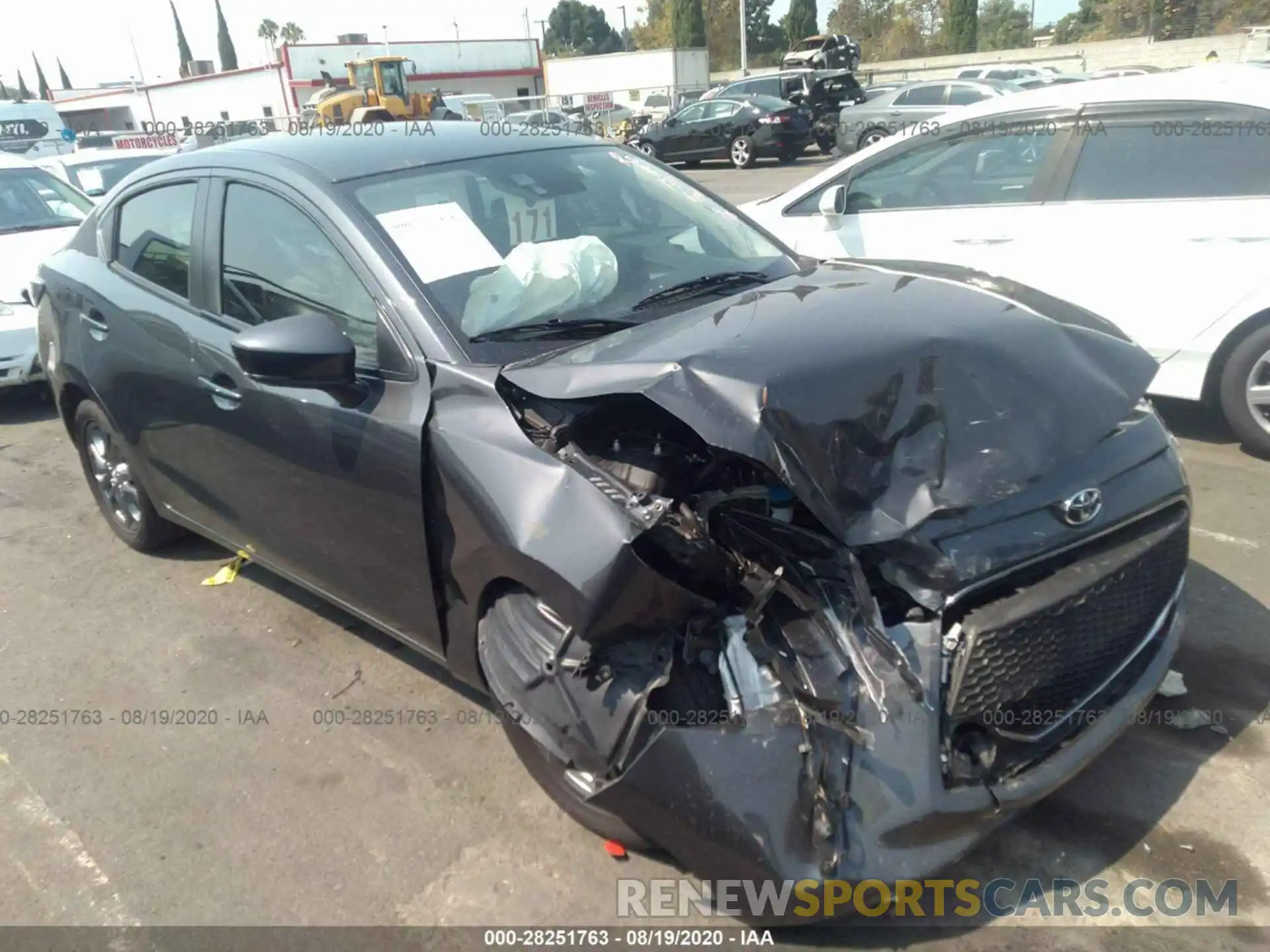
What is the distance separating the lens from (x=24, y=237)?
7.76 metres

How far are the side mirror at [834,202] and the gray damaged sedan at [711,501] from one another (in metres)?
2.21

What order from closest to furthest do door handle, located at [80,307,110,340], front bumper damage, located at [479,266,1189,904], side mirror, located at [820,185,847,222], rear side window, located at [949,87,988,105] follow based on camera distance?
1. front bumper damage, located at [479,266,1189,904]
2. door handle, located at [80,307,110,340]
3. side mirror, located at [820,185,847,222]
4. rear side window, located at [949,87,988,105]

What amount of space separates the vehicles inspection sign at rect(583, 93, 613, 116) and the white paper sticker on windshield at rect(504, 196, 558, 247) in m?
29.7

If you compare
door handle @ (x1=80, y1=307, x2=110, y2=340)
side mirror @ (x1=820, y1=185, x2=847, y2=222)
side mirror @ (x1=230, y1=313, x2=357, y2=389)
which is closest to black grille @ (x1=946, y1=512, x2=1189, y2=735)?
side mirror @ (x1=230, y1=313, x2=357, y2=389)

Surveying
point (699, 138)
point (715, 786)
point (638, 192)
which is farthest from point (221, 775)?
point (699, 138)

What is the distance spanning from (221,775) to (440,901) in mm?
1009

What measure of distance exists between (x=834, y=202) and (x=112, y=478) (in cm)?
397

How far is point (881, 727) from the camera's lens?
2096mm

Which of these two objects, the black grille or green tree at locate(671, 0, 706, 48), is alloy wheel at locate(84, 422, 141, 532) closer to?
the black grille

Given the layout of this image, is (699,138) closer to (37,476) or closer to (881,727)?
(37,476)

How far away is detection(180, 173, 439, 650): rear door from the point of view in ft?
9.29

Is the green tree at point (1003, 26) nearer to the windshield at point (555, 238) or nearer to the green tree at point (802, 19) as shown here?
the green tree at point (802, 19)

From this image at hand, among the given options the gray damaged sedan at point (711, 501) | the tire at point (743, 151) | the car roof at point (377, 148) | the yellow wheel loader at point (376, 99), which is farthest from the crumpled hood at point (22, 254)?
the yellow wheel loader at point (376, 99)

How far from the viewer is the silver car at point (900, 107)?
1848 cm
